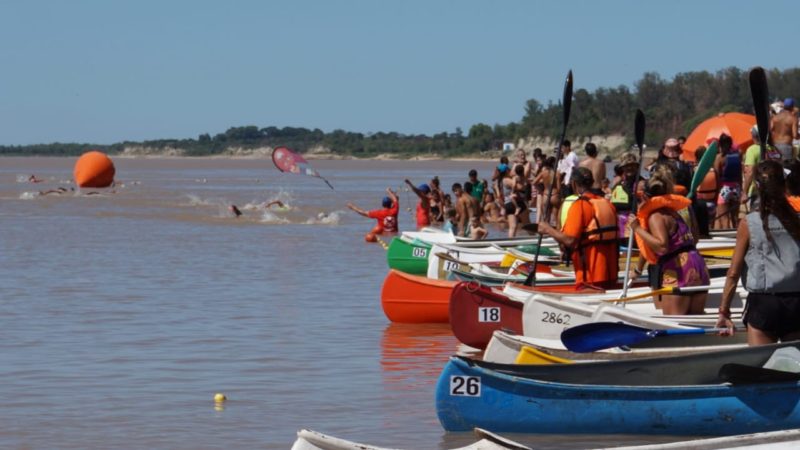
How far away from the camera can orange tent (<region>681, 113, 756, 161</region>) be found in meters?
20.8

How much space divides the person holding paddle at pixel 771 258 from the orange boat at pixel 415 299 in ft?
23.1

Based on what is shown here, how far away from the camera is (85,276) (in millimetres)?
22234

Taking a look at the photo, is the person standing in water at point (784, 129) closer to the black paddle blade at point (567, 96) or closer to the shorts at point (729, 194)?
the black paddle blade at point (567, 96)

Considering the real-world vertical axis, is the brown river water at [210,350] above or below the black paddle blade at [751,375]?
below

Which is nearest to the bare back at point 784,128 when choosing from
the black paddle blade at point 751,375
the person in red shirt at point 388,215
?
the black paddle blade at point 751,375

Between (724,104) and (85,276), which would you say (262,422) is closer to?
(85,276)

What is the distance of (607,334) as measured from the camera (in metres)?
9.68

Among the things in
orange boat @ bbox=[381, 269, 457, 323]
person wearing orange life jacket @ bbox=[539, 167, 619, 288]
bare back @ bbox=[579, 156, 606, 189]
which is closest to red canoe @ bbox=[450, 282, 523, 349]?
person wearing orange life jacket @ bbox=[539, 167, 619, 288]

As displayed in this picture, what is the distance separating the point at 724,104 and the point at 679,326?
11060 centimetres

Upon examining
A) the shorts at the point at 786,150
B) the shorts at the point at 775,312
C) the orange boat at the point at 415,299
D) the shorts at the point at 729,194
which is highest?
the shorts at the point at 786,150

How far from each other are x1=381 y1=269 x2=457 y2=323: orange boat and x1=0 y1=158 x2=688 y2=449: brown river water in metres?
0.16

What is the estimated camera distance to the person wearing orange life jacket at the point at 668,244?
10.5 m

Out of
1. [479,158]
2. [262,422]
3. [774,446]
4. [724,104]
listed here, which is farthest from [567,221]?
[479,158]

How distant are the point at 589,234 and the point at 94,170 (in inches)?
1922
